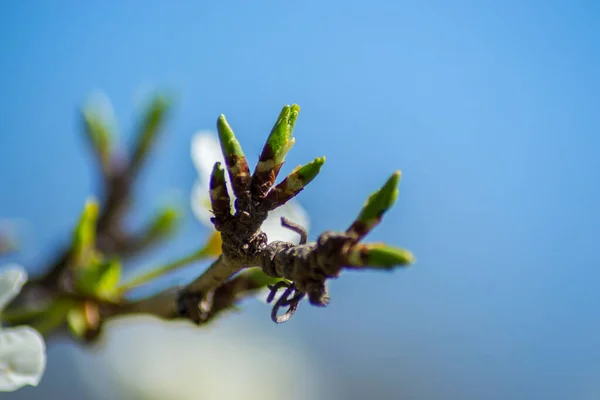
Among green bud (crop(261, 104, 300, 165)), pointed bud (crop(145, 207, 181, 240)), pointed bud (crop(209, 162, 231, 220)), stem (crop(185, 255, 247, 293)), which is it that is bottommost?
pointed bud (crop(145, 207, 181, 240))

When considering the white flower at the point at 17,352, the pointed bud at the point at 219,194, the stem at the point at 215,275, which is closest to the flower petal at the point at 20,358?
the white flower at the point at 17,352

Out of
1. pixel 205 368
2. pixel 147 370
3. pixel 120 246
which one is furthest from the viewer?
pixel 205 368

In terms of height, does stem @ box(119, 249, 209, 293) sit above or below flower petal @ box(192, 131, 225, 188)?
below

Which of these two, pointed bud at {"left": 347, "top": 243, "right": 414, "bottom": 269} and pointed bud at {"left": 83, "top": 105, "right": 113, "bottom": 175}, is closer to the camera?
pointed bud at {"left": 347, "top": 243, "right": 414, "bottom": 269}

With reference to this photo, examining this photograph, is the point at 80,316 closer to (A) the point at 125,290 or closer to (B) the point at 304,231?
(A) the point at 125,290

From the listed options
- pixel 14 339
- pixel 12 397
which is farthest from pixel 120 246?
pixel 12 397

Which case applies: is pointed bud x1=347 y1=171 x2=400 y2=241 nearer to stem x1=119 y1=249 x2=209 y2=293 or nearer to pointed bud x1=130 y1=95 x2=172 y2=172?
stem x1=119 y1=249 x2=209 y2=293

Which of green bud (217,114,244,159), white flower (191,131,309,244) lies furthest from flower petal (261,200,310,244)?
green bud (217,114,244,159)
